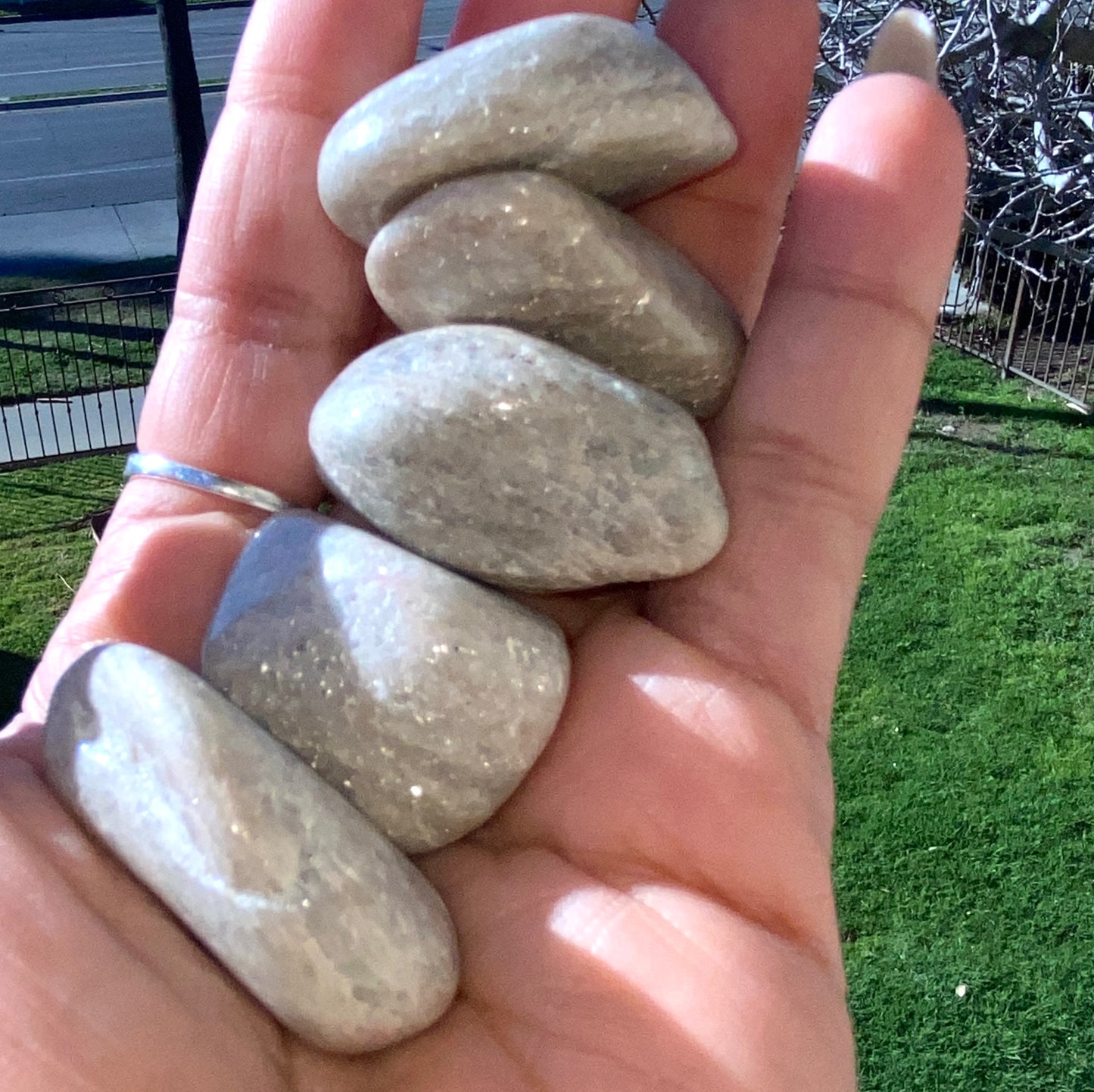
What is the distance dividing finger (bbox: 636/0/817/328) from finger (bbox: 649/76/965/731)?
0.12m

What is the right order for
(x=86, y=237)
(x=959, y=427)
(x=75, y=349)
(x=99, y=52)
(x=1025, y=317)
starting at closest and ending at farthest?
1. (x=959, y=427)
2. (x=75, y=349)
3. (x=1025, y=317)
4. (x=86, y=237)
5. (x=99, y=52)

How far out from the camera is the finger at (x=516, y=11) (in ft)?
4.18

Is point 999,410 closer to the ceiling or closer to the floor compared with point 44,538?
closer to the ceiling

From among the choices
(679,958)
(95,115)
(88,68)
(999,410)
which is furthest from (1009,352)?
(88,68)

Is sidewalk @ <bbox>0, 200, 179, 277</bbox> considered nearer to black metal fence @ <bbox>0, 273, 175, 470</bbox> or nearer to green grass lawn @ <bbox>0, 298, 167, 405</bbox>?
black metal fence @ <bbox>0, 273, 175, 470</bbox>

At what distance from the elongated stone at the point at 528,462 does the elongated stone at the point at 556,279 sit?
0.05 m

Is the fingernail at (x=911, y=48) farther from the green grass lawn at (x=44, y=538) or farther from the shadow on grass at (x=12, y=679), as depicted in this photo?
the green grass lawn at (x=44, y=538)

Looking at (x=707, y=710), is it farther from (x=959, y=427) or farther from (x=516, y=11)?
(x=959, y=427)

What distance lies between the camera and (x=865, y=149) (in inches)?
43.5

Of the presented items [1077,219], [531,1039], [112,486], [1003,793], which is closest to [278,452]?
[531,1039]

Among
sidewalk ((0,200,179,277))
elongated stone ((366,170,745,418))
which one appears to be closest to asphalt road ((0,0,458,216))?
sidewalk ((0,200,179,277))

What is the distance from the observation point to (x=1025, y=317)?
15.2ft

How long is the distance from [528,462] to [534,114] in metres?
0.31

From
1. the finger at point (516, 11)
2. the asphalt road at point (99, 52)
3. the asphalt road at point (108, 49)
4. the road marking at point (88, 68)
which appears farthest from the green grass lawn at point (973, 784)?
the road marking at point (88, 68)
